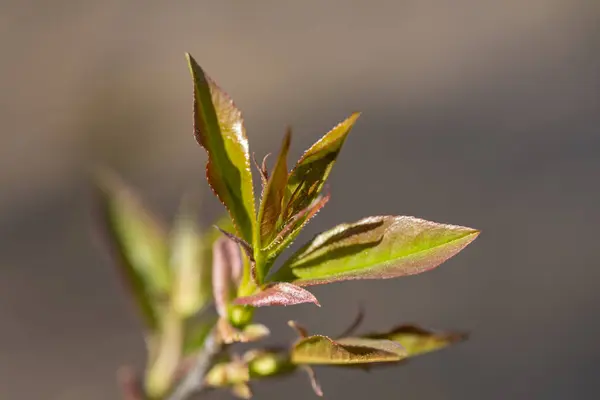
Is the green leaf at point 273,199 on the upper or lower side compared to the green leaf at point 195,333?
upper

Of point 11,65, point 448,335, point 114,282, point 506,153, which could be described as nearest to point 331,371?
point 114,282

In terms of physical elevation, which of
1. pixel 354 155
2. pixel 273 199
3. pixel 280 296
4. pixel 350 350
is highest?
pixel 273 199

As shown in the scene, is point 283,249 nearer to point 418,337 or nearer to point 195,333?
point 418,337

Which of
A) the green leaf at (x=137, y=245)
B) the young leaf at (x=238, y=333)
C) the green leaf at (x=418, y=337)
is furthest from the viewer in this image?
the green leaf at (x=137, y=245)

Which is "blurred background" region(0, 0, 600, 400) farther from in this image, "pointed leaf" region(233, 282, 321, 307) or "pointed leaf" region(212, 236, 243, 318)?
"pointed leaf" region(233, 282, 321, 307)

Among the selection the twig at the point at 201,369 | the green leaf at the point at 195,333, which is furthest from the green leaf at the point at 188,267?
the twig at the point at 201,369

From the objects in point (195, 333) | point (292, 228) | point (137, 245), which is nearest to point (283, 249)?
point (292, 228)

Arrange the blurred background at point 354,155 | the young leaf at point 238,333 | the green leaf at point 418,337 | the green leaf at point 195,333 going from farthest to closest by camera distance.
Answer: the blurred background at point 354,155
the green leaf at point 195,333
the green leaf at point 418,337
the young leaf at point 238,333

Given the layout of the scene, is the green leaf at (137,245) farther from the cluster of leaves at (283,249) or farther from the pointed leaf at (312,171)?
the pointed leaf at (312,171)
